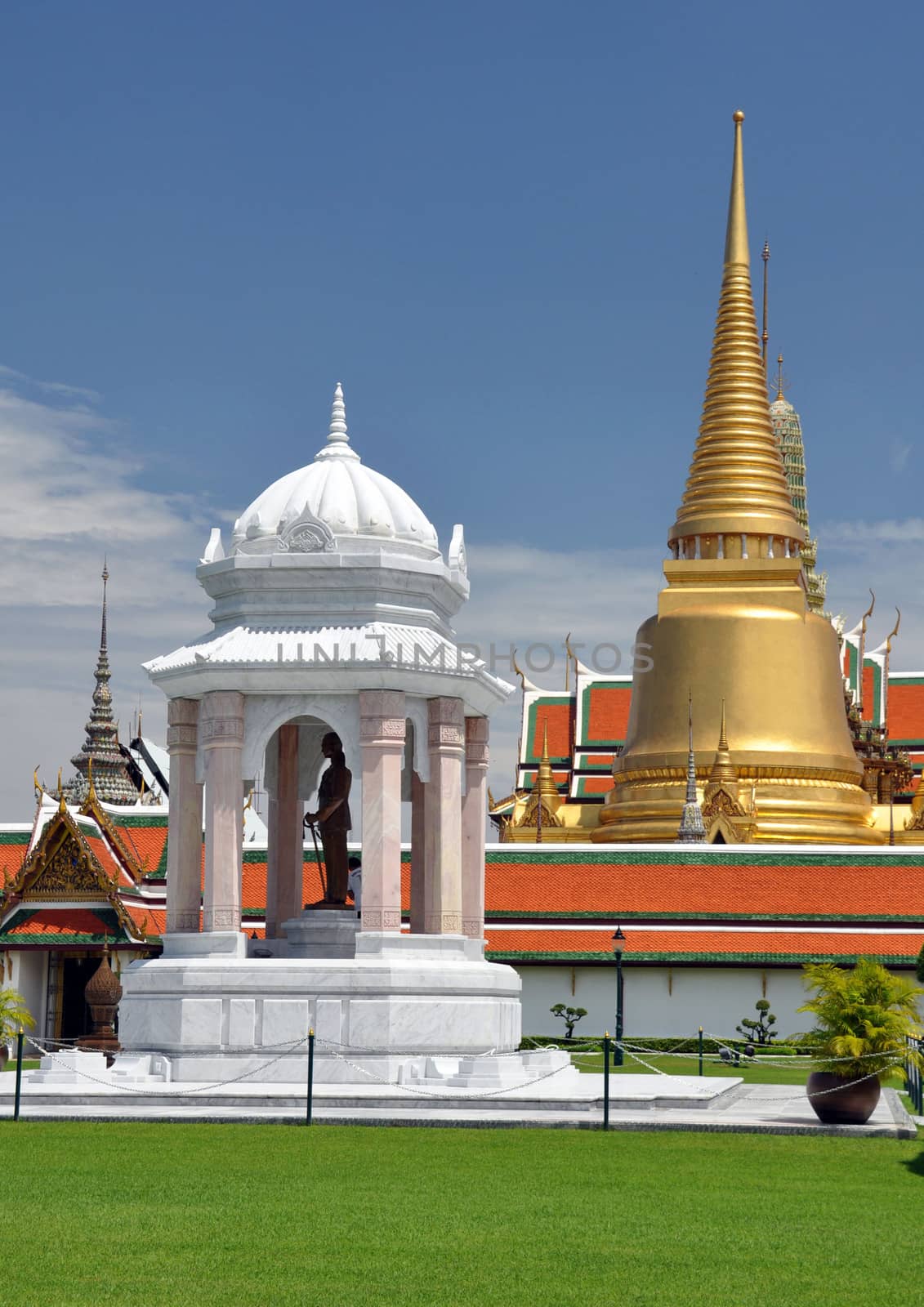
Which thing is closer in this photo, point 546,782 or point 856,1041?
point 856,1041

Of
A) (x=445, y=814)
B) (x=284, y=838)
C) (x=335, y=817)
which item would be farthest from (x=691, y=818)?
(x=445, y=814)

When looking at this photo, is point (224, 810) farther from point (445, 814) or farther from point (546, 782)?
point (546, 782)

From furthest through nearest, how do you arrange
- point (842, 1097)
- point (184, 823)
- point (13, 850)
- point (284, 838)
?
point (13, 850)
point (284, 838)
point (184, 823)
point (842, 1097)

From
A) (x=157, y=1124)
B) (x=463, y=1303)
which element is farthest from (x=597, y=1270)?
(x=157, y=1124)

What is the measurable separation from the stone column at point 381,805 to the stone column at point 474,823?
211 cm

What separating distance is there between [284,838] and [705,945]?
1235 cm

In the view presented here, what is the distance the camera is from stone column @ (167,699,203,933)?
22.2 metres

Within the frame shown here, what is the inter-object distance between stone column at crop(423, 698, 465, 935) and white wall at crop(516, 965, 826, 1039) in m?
13.0

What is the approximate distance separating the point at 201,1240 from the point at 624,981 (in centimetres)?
2436

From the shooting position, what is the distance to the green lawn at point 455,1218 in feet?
32.5

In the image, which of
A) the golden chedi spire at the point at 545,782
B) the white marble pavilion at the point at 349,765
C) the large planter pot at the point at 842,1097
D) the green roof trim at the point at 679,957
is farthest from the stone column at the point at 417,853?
the golden chedi spire at the point at 545,782

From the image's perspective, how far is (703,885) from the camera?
35.8 m

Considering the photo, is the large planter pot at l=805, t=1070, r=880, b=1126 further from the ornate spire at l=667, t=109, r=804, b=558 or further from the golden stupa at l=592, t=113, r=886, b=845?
the ornate spire at l=667, t=109, r=804, b=558

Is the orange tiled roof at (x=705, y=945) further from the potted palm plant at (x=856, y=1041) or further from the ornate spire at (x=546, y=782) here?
the ornate spire at (x=546, y=782)
